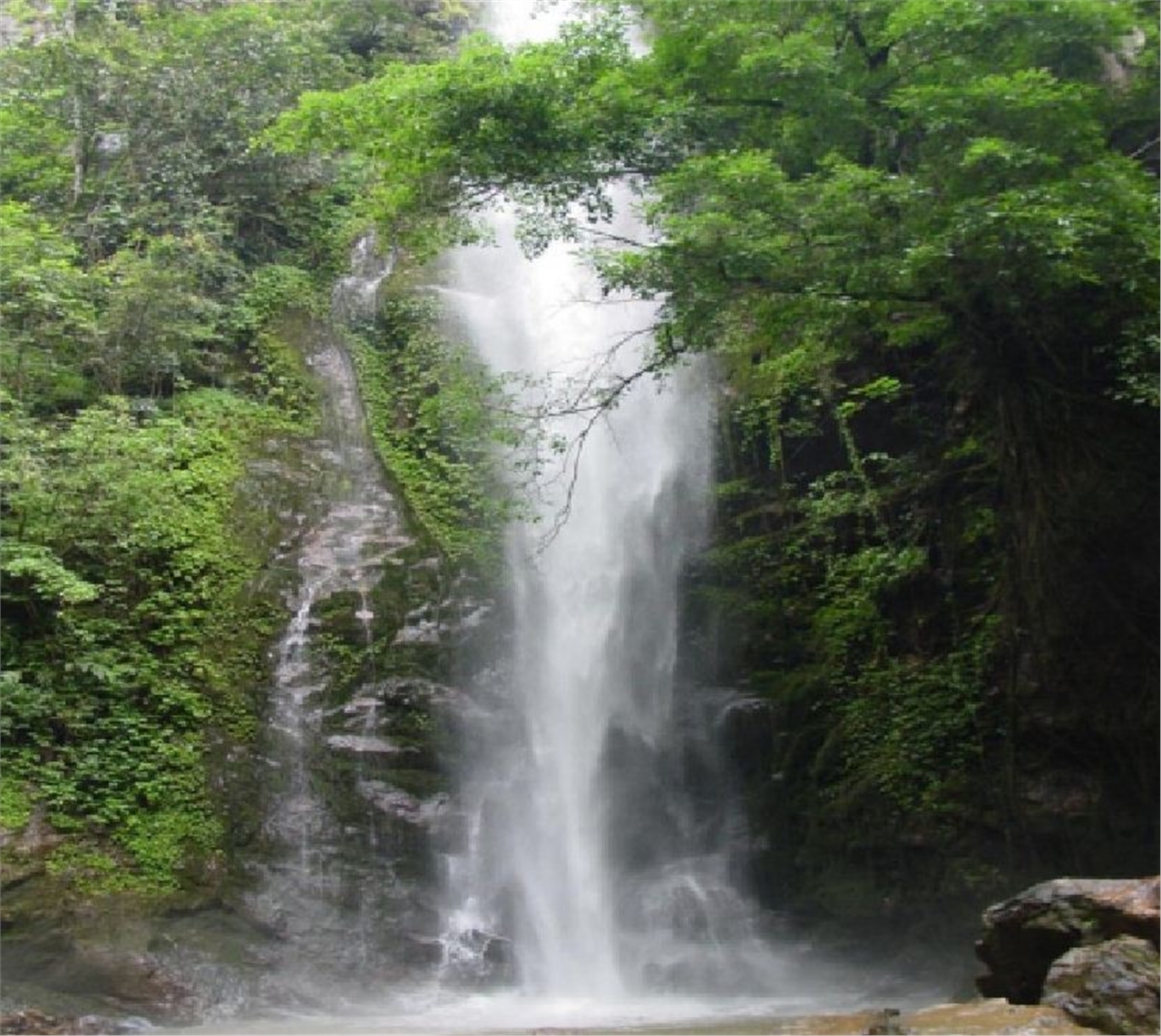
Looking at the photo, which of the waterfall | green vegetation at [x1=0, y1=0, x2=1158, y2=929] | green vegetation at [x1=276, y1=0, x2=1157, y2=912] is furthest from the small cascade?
green vegetation at [x1=276, y1=0, x2=1157, y2=912]

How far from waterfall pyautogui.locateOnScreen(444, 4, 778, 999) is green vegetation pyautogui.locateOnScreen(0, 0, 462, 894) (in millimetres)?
2392

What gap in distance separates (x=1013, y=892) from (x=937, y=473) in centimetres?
367

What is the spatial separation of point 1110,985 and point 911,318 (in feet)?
19.1

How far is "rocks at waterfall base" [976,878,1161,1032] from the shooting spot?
527 centimetres

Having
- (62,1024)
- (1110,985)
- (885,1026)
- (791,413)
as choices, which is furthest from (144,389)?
(1110,985)

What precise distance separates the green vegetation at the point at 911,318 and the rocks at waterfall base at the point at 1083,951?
3087mm

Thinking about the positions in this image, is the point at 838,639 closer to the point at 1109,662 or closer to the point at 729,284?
the point at 1109,662

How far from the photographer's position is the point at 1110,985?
17.5ft

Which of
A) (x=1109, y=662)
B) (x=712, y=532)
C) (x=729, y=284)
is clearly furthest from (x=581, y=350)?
(x=1109, y=662)

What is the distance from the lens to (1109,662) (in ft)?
30.6

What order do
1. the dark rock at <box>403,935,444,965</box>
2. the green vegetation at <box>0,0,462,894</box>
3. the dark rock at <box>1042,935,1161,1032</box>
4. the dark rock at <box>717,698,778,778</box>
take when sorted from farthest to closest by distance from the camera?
1. the dark rock at <box>717,698,778,778</box>
2. the green vegetation at <box>0,0,462,894</box>
3. the dark rock at <box>403,935,444,965</box>
4. the dark rock at <box>1042,935,1161,1032</box>

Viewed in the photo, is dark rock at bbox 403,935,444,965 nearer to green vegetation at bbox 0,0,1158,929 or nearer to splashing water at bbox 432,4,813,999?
splashing water at bbox 432,4,813,999

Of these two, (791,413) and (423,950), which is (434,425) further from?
(423,950)

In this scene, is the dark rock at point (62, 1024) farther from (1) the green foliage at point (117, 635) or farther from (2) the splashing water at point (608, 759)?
(2) the splashing water at point (608, 759)
